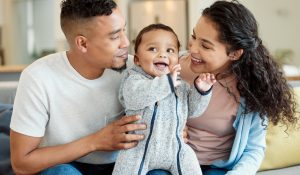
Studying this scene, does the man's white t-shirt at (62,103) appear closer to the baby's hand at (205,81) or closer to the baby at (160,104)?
the baby at (160,104)

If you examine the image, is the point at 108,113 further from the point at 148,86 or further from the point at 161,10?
the point at 161,10

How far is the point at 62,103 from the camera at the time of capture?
1.51 m

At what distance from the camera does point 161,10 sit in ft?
18.9

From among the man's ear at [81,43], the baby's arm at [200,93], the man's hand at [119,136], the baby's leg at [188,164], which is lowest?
the baby's leg at [188,164]

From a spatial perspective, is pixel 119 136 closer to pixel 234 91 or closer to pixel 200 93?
pixel 200 93

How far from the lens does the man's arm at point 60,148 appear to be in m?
1.42

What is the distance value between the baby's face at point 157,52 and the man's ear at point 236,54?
8.8 inches

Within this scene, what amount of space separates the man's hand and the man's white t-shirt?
122mm

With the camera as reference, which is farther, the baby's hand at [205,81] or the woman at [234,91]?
the woman at [234,91]

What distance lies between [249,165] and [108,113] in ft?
1.86

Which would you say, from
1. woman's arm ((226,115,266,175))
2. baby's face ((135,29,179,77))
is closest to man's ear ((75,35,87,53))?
baby's face ((135,29,179,77))

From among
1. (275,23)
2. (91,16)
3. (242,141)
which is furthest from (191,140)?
(275,23)

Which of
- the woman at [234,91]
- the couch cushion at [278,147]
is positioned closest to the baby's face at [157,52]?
the woman at [234,91]

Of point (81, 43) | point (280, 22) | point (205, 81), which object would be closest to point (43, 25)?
point (280, 22)
